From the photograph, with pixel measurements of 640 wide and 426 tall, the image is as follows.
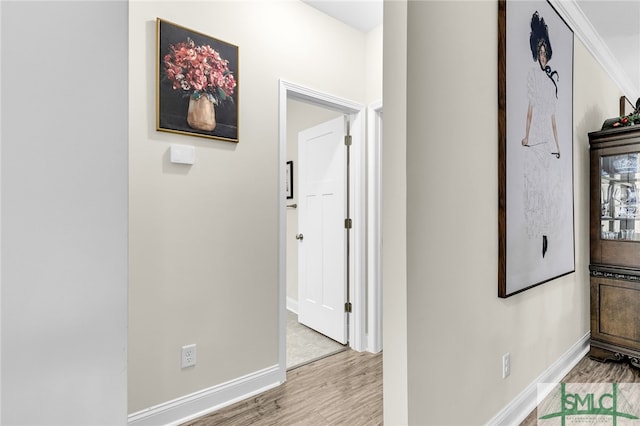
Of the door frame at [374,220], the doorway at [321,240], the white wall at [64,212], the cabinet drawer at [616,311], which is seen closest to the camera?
the white wall at [64,212]

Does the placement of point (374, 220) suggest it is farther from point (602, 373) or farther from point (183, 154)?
point (602, 373)

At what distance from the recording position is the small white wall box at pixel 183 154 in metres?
1.79

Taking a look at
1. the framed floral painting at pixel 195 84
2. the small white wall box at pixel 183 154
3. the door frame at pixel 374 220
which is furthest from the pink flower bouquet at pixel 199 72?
the door frame at pixel 374 220

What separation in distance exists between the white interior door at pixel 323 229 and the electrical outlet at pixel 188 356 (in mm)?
1335

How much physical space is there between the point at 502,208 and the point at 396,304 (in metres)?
0.75

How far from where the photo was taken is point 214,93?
6.26 ft

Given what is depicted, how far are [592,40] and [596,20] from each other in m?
0.22

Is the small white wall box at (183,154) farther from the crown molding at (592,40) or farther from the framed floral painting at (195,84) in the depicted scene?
the crown molding at (592,40)

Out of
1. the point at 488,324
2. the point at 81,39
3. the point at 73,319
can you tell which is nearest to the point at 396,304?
the point at 488,324

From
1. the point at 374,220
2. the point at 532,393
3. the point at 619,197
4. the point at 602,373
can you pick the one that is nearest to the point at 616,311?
the point at 602,373

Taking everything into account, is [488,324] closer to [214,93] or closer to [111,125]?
[111,125]

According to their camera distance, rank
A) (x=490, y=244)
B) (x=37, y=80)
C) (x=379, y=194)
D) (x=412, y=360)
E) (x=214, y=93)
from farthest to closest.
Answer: (x=379, y=194) → (x=214, y=93) → (x=490, y=244) → (x=412, y=360) → (x=37, y=80)

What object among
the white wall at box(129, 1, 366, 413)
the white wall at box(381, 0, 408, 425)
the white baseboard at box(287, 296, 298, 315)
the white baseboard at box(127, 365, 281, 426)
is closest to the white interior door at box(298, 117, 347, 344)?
the white baseboard at box(287, 296, 298, 315)

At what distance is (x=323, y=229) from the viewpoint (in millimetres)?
3076
